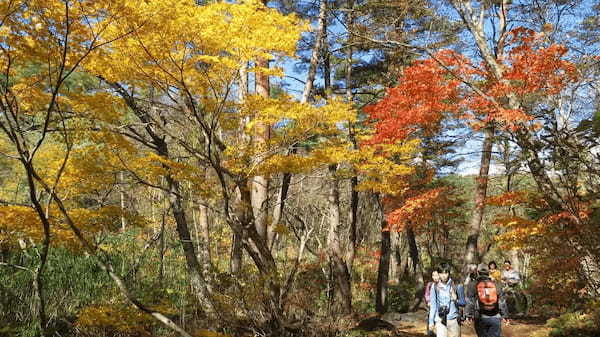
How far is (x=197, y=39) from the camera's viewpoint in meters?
4.70

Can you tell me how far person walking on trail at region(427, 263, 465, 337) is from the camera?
4.80 m

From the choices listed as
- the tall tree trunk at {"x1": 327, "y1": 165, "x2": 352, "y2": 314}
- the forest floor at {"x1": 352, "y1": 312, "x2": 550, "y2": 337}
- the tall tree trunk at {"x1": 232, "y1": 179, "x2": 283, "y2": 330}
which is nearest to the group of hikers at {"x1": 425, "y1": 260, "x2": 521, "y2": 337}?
the tall tree trunk at {"x1": 232, "y1": 179, "x2": 283, "y2": 330}

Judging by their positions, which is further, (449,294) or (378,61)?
(378,61)

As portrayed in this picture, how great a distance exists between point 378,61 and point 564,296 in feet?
24.9

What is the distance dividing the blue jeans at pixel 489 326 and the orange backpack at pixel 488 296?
0.11 meters

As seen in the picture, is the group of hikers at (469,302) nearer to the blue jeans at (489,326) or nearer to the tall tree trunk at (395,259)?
the blue jeans at (489,326)

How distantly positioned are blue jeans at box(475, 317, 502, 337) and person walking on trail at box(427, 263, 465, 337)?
1.32 ft

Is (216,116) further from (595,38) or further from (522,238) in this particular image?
(595,38)

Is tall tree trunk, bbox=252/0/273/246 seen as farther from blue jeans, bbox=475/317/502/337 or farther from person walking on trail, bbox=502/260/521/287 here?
person walking on trail, bbox=502/260/521/287

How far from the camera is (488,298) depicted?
430 cm

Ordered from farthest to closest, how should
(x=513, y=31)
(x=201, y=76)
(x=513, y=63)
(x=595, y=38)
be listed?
1. (x=595, y=38)
2. (x=513, y=31)
3. (x=513, y=63)
4. (x=201, y=76)

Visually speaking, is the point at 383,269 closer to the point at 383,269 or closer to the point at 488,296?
the point at 383,269

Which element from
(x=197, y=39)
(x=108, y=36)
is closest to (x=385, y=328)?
(x=197, y=39)

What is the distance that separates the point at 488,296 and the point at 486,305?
0.11 metres
